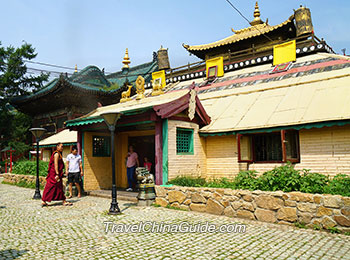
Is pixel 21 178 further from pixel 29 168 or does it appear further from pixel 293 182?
pixel 293 182

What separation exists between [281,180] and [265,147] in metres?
3.11

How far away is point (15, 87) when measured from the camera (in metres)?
26.8

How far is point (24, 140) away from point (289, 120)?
929 inches

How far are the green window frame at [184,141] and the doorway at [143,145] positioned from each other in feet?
11.0

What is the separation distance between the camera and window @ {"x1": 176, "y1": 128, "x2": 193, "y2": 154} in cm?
1044

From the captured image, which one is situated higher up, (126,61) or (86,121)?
(126,61)

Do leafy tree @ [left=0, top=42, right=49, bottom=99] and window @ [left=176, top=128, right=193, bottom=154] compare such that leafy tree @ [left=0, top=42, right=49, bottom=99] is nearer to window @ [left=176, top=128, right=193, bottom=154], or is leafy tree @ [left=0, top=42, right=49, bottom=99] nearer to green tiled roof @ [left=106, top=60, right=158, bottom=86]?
green tiled roof @ [left=106, top=60, right=158, bottom=86]

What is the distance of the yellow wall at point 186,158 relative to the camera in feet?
31.9

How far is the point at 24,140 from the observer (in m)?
26.2

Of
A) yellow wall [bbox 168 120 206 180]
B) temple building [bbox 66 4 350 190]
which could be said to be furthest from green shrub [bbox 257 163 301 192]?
yellow wall [bbox 168 120 206 180]

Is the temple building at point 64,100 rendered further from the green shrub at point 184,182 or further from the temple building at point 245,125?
the green shrub at point 184,182

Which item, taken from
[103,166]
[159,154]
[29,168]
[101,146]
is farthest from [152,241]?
[29,168]

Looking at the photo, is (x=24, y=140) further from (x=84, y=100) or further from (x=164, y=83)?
(x=164, y=83)

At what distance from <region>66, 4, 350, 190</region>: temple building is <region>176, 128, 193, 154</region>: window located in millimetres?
35
